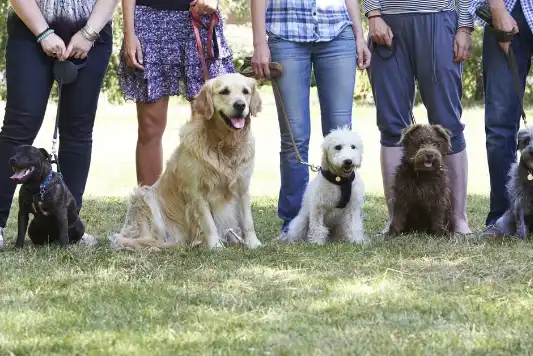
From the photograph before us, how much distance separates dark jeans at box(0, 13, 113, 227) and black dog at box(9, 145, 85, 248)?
0.77 feet

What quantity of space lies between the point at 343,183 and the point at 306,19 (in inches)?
43.3

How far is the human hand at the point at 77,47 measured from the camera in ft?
18.0

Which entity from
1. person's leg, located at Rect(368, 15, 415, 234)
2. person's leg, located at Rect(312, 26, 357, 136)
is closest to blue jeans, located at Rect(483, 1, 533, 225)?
person's leg, located at Rect(368, 15, 415, 234)

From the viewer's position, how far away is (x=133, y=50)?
19.3 feet

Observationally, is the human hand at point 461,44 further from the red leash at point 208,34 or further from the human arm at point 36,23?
the human arm at point 36,23

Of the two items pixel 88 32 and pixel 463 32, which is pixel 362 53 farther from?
pixel 88 32

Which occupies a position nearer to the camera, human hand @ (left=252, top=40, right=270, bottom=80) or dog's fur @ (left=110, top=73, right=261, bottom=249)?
dog's fur @ (left=110, top=73, right=261, bottom=249)

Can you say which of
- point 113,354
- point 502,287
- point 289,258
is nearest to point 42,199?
point 289,258

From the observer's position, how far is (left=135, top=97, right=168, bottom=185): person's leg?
607 cm

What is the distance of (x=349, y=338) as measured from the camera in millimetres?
3502

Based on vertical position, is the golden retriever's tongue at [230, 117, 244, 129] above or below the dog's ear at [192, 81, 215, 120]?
below

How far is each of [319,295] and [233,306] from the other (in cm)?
46

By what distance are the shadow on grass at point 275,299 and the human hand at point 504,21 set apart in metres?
1.38

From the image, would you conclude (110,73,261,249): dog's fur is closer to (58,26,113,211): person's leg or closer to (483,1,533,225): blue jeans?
(58,26,113,211): person's leg
